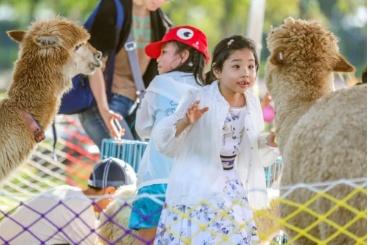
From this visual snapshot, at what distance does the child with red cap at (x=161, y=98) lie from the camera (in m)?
4.93

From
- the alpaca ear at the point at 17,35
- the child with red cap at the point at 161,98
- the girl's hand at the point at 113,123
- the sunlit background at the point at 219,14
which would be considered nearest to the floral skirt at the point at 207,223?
the child with red cap at the point at 161,98

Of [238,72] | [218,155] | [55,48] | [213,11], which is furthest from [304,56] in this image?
[213,11]

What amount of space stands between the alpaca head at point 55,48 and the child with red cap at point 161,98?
0.37 metres

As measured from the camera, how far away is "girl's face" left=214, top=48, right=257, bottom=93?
15.4 ft

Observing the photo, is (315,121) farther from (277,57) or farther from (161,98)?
(161,98)

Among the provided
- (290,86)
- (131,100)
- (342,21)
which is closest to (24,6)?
(342,21)

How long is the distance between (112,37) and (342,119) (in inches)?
100

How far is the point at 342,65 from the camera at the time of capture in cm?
477

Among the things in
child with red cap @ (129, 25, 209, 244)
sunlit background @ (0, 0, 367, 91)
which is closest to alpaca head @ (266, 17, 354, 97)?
child with red cap @ (129, 25, 209, 244)

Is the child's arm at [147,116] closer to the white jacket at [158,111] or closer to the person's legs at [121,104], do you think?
the white jacket at [158,111]

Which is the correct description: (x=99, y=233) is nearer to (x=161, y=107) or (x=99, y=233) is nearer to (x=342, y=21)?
(x=161, y=107)

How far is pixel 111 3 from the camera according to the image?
6.50 metres

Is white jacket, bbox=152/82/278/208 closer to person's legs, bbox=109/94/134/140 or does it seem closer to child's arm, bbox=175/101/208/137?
child's arm, bbox=175/101/208/137

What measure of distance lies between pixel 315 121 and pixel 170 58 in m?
1.16
